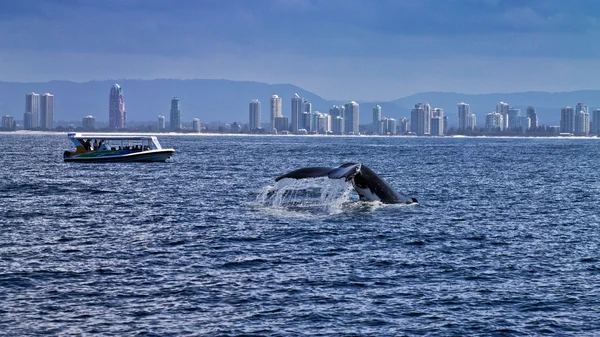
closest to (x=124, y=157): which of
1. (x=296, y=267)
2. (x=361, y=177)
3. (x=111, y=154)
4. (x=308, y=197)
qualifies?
(x=111, y=154)

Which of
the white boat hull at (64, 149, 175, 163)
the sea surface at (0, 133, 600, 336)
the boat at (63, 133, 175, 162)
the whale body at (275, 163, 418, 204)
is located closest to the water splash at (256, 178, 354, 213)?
the sea surface at (0, 133, 600, 336)

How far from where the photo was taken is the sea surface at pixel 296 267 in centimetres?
2052

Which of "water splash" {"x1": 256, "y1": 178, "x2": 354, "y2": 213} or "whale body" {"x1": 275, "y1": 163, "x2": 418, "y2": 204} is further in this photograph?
"water splash" {"x1": 256, "y1": 178, "x2": 354, "y2": 213}

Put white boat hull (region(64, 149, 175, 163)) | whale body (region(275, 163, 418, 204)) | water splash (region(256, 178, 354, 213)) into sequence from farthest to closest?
white boat hull (region(64, 149, 175, 163)) → water splash (region(256, 178, 354, 213)) → whale body (region(275, 163, 418, 204))

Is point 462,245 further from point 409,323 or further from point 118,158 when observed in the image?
point 118,158

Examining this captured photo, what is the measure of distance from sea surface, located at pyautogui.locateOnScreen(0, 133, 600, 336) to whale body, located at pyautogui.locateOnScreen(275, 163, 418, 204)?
0.87 m

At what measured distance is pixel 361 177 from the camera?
4028 cm

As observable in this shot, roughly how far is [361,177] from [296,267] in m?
13.9

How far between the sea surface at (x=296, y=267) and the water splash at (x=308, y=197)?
0.22 metres

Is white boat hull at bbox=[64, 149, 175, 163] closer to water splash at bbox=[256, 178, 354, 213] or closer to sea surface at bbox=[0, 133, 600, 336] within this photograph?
water splash at bbox=[256, 178, 354, 213]

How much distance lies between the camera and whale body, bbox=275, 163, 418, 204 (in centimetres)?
3506

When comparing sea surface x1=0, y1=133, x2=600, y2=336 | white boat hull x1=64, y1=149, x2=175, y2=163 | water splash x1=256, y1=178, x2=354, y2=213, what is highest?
white boat hull x1=64, y1=149, x2=175, y2=163

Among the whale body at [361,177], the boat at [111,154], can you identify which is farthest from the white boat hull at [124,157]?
the whale body at [361,177]

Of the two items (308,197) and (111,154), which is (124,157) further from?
(308,197)
